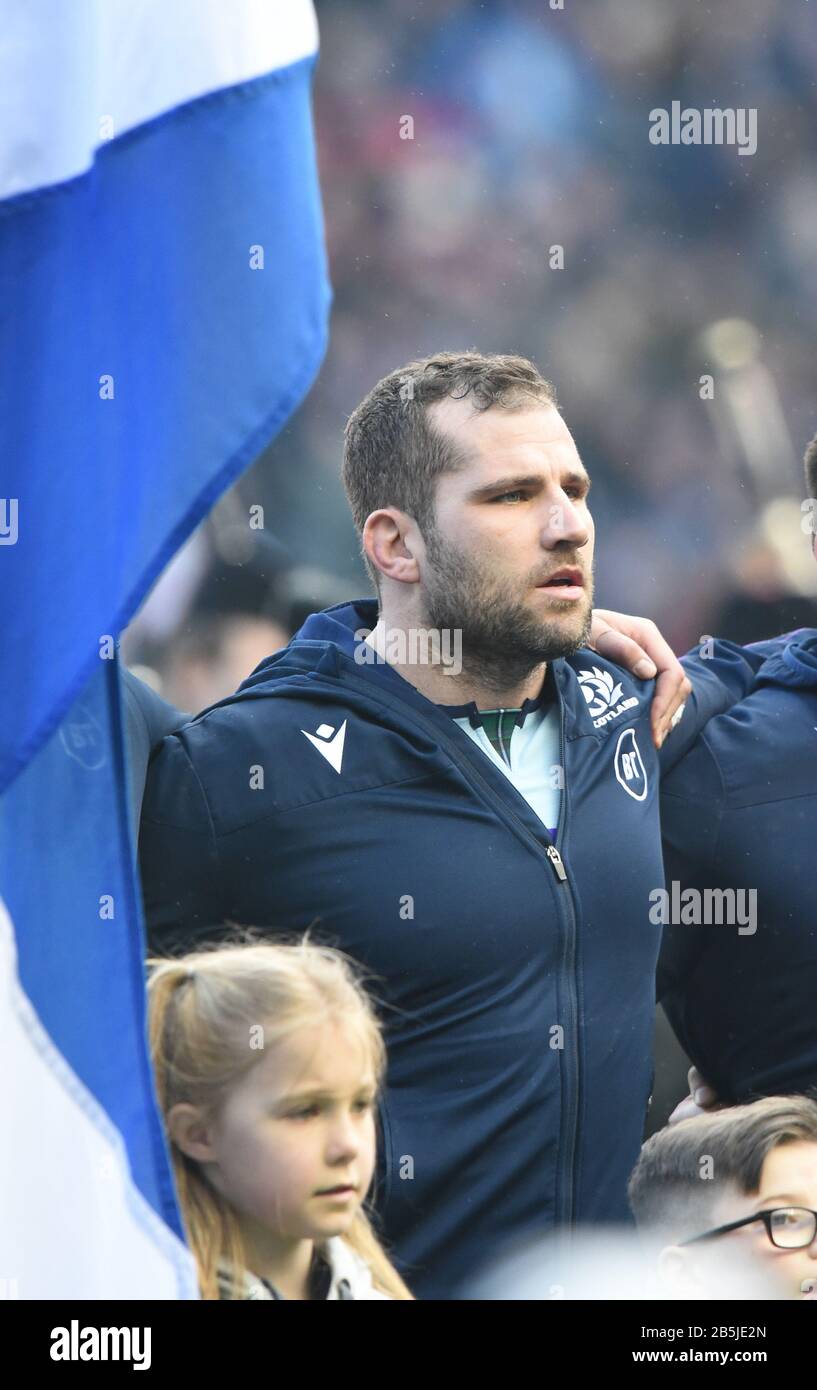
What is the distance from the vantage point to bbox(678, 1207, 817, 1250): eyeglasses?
1931 mm

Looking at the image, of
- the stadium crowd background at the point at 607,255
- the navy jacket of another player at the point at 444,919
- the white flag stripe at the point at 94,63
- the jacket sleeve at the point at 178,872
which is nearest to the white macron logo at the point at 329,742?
the navy jacket of another player at the point at 444,919

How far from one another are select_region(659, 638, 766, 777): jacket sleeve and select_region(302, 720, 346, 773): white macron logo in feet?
1.58

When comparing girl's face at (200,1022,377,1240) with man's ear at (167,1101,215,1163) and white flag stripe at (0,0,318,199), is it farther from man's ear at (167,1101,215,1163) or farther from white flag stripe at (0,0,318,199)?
white flag stripe at (0,0,318,199)

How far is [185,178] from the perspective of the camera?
1751 millimetres

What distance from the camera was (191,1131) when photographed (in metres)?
1.72

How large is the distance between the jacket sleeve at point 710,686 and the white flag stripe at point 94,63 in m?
1.04

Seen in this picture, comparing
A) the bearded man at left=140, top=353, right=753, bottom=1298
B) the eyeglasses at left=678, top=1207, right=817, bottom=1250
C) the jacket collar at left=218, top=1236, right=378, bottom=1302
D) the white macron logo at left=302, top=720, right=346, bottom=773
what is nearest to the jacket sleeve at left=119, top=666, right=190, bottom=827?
the bearded man at left=140, top=353, right=753, bottom=1298

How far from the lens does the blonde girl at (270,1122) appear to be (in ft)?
5.45

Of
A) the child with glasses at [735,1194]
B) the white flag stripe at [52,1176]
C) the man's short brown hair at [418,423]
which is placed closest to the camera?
the white flag stripe at [52,1176]

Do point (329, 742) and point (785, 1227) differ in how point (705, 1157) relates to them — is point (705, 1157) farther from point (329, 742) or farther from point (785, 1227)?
point (329, 742)

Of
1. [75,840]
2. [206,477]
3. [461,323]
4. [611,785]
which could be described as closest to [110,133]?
[206,477]

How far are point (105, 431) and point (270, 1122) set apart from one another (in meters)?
0.67

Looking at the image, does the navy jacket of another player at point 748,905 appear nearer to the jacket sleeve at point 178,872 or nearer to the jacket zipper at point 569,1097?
the jacket zipper at point 569,1097

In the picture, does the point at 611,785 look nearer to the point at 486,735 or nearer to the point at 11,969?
the point at 486,735
